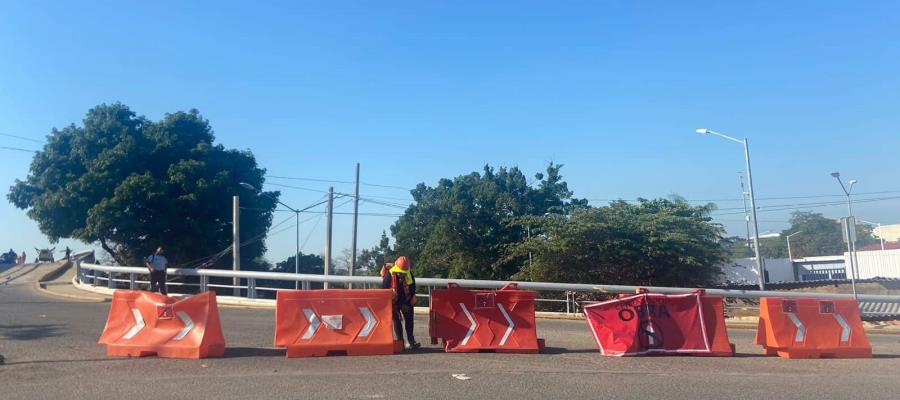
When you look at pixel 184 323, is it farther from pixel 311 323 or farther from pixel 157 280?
pixel 157 280

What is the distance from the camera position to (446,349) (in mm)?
11242

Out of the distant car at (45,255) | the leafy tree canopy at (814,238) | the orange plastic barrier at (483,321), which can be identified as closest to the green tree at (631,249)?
the orange plastic barrier at (483,321)

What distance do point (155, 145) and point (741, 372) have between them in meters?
30.9

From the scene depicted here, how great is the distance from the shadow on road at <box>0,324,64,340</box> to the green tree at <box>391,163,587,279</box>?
24071 mm

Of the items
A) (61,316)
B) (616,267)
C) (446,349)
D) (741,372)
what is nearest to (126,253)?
(61,316)

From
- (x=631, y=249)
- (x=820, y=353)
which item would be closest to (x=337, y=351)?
(x=820, y=353)

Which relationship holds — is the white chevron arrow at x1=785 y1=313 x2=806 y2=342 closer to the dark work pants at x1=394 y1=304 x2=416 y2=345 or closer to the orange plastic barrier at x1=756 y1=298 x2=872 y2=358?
the orange plastic barrier at x1=756 y1=298 x2=872 y2=358

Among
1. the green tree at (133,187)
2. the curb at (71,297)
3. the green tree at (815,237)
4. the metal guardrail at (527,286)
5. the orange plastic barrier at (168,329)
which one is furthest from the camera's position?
A: the green tree at (815,237)

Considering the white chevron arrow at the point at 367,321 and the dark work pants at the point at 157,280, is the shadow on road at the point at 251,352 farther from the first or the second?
the dark work pants at the point at 157,280

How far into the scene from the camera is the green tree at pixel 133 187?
107 ft

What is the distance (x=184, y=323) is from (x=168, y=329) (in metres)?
0.26

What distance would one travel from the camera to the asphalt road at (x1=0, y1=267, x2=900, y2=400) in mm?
8312

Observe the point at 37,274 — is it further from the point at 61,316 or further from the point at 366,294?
the point at 366,294

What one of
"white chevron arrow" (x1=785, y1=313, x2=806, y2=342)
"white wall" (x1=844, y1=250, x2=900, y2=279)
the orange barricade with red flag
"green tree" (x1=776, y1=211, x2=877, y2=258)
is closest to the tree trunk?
the orange barricade with red flag
